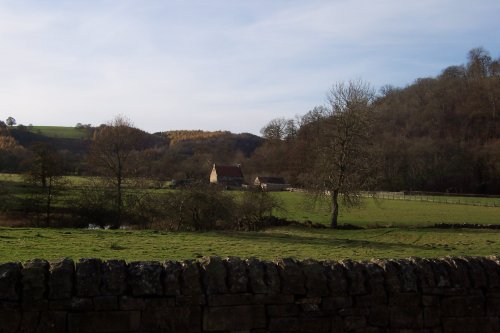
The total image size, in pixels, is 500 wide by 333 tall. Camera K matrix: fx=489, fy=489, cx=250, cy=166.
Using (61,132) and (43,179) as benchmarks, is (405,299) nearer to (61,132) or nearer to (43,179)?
(43,179)

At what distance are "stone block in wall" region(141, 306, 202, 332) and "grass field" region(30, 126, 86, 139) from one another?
106 metres

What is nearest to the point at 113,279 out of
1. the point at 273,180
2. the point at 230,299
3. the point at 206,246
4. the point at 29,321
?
the point at 29,321

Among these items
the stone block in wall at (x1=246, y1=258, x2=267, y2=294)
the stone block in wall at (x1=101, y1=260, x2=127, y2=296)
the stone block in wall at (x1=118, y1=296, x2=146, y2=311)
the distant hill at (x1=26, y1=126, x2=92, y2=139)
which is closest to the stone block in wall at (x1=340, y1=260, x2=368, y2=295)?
the stone block in wall at (x1=246, y1=258, x2=267, y2=294)

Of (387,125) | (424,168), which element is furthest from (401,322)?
(387,125)

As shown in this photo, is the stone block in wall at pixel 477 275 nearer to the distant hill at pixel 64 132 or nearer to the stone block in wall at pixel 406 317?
the stone block in wall at pixel 406 317

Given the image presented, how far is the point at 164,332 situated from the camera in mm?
4441

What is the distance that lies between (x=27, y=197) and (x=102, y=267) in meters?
32.0

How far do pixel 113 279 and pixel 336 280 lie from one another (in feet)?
7.02

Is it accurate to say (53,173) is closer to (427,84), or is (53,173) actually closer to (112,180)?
(112,180)

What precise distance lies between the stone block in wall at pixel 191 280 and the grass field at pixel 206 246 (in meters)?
11.7

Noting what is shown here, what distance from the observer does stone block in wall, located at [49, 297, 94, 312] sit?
13.8 ft

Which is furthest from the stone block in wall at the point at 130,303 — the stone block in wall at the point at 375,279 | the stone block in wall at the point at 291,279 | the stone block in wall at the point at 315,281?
the stone block in wall at the point at 375,279

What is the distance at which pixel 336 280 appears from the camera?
4.86 metres

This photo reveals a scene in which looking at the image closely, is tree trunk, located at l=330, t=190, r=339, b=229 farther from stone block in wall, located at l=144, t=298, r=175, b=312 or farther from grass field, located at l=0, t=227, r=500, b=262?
stone block in wall, located at l=144, t=298, r=175, b=312
